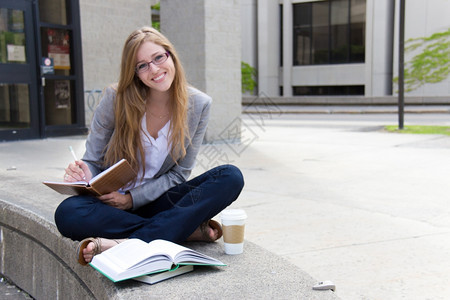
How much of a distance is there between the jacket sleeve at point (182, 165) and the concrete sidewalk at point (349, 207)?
919 mm

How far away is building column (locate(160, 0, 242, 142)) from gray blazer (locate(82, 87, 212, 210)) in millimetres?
7266

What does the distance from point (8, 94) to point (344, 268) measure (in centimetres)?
905

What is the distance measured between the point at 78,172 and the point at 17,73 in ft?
28.1

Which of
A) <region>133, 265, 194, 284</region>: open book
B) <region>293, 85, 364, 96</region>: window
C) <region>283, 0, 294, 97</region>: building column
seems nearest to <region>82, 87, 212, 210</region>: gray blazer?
<region>133, 265, 194, 284</region>: open book

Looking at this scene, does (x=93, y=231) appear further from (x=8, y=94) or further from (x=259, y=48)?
(x=259, y=48)

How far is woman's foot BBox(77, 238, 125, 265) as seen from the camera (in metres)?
2.40

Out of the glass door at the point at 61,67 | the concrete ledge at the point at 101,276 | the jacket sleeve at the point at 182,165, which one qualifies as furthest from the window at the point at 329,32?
the concrete ledge at the point at 101,276

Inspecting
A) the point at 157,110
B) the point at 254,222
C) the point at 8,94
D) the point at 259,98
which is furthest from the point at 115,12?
the point at 259,98

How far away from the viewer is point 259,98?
31.8 meters

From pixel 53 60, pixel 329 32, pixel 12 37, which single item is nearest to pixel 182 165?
pixel 12 37

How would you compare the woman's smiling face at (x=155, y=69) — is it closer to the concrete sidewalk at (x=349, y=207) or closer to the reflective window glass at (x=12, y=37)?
the concrete sidewalk at (x=349, y=207)

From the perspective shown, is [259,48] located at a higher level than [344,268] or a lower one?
higher

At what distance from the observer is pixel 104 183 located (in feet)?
8.82

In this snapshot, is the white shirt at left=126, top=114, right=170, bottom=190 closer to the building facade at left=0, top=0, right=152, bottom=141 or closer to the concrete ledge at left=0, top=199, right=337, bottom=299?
the concrete ledge at left=0, top=199, right=337, bottom=299
